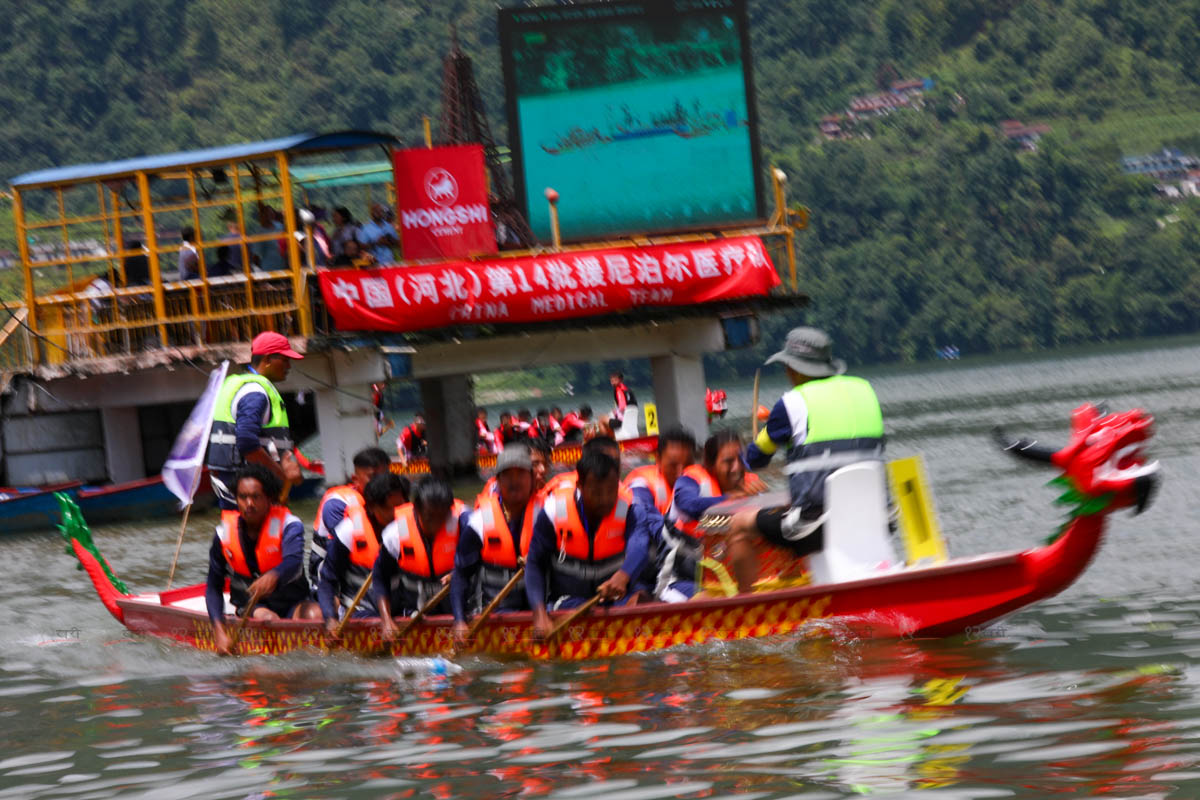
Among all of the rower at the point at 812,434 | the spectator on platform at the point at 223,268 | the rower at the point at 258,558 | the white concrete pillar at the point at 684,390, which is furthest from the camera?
the white concrete pillar at the point at 684,390

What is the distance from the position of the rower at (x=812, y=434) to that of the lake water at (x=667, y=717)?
2.24ft

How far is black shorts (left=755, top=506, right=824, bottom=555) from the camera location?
1041 cm

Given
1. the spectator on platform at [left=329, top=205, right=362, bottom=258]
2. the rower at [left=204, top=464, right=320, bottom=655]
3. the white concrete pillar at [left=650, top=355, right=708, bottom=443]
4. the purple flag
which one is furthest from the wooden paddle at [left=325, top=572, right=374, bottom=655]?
the white concrete pillar at [left=650, top=355, right=708, bottom=443]

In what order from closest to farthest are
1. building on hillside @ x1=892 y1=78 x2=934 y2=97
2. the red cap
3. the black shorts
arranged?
the black shorts < the red cap < building on hillside @ x1=892 y1=78 x2=934 y2=97

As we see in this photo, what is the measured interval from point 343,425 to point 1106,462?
17.5m

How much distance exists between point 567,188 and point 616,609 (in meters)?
18.0

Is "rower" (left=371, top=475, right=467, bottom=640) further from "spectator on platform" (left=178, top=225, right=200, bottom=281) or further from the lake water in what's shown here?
"spectator on platform" (left=178, top=225, right=200, bottom=281)

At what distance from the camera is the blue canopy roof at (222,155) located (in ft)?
79.8

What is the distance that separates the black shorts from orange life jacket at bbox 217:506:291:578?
10.5 feet

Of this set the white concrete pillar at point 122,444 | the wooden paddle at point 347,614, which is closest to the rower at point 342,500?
the wooden paddle at point 347,614

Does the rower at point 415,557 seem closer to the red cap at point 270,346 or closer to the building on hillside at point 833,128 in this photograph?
the red cap at point 270,346

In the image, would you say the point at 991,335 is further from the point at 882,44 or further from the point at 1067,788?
the point at 1067,788

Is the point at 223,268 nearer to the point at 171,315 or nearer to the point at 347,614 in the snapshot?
the point at 171,315

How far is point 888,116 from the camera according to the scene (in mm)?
126312
